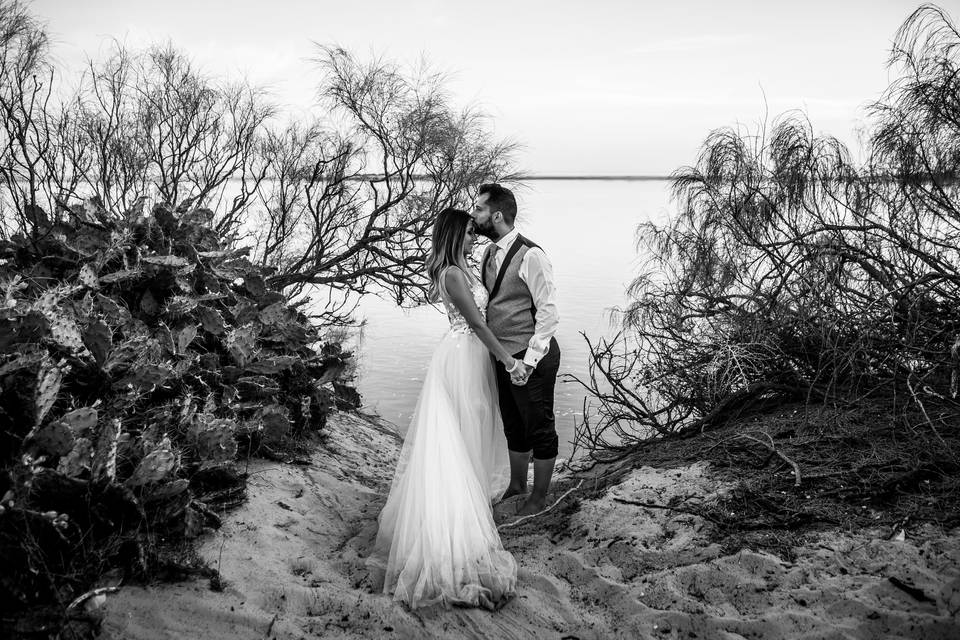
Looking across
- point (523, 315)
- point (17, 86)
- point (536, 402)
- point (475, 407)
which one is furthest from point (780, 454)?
point (17, 86)

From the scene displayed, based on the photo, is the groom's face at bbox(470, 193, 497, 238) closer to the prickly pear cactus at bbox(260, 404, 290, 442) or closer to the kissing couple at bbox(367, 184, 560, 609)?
the kissing couple at bbox(367, 184, 560, 609)

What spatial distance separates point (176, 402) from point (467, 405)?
1.82m

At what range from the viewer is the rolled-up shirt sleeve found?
4.21 metres

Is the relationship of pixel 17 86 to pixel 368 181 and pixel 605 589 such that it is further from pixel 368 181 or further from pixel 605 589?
pixel 605 589

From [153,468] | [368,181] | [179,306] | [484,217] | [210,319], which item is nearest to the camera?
[153,468]

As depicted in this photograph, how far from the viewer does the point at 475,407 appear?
13.8 feet

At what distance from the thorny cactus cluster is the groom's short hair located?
2015 millimetres

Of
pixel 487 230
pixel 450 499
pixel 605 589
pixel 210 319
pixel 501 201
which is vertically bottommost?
pixel 605 589

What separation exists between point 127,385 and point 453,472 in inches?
75.2

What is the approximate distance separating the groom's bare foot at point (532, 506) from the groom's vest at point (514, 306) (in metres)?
1.04

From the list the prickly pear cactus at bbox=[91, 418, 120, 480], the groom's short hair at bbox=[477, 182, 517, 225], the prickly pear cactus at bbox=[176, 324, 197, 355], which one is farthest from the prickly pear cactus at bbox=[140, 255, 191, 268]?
the groom's short hair at bbox=[477, 182, 517, 225]

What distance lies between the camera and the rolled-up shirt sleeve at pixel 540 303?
166 inches

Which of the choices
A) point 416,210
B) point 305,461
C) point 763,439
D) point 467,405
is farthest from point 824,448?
point 416,210

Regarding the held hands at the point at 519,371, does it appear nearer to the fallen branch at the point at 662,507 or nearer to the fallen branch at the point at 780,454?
the fallen branch at the point at 662,507
